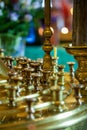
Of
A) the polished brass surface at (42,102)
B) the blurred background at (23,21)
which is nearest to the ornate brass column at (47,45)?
the polished brass surface at (42,102)

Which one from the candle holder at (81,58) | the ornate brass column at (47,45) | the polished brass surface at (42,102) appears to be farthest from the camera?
the ornate brass column at (47,45)

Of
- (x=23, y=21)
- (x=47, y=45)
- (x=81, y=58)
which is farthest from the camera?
(x=23, y=21)

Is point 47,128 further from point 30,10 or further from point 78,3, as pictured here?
point 30,10

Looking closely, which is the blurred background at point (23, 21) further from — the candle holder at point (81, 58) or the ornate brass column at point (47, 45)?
the candle holder at point (81, 58)

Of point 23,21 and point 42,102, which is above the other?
point 23,21

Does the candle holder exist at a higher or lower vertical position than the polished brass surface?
higher

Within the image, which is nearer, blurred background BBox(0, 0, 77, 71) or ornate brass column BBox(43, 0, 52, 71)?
ornate brass column BBox(43, 0, 52, 71)

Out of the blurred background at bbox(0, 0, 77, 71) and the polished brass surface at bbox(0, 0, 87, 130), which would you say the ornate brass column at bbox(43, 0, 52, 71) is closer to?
the polished brass surface at bbox(0, 0, 87, 130)

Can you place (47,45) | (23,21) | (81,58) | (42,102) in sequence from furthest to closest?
(23,21) → (47,45) → (81,58) → (42,102)

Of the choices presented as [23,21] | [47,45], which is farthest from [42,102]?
[23,21]

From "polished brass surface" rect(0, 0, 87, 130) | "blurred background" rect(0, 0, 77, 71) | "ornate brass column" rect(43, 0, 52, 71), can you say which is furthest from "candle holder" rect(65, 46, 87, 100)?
"blurred background" rect(0, 0, 77, 71)

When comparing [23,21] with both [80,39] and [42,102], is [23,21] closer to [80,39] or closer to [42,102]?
[80,39]

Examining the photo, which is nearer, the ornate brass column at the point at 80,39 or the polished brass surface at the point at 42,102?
the polished brass surface at the point at 42,102

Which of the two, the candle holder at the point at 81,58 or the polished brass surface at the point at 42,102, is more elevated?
the candle holder at the point at 81,58
